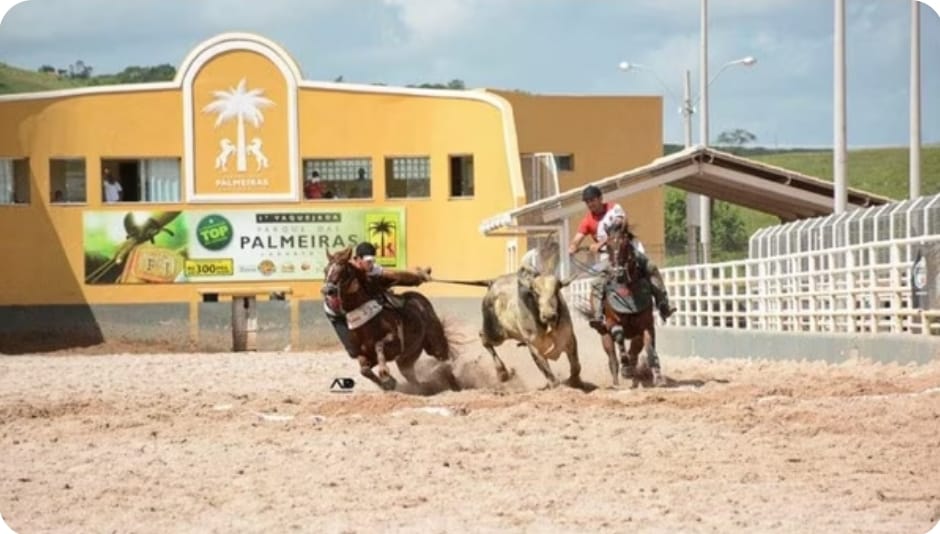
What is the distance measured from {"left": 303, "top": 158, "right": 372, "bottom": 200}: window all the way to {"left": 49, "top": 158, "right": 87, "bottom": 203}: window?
4989mm

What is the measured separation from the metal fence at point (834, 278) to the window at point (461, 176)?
14122 mm

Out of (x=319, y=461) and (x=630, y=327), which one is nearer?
(x=319, y=461)

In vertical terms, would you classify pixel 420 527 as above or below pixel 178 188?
below

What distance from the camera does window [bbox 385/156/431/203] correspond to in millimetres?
47844

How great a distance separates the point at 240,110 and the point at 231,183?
1.71 meters

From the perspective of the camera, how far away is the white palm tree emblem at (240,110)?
4750cm

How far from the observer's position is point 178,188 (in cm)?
4759

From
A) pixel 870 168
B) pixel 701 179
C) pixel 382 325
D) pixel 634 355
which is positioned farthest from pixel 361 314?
pixel 870 168

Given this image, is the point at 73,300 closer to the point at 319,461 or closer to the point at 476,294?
the point at 476,294

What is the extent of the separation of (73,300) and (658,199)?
14.8 metres

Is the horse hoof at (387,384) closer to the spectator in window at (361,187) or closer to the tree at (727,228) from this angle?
the spectator in window at (361,187)

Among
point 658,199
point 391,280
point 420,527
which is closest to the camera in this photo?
point 420,527

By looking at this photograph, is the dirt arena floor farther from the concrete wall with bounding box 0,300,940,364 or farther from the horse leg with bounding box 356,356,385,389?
the concrete wall with bounding box 0,300,940,364

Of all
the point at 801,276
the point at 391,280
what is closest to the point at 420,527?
the point at 391,280
